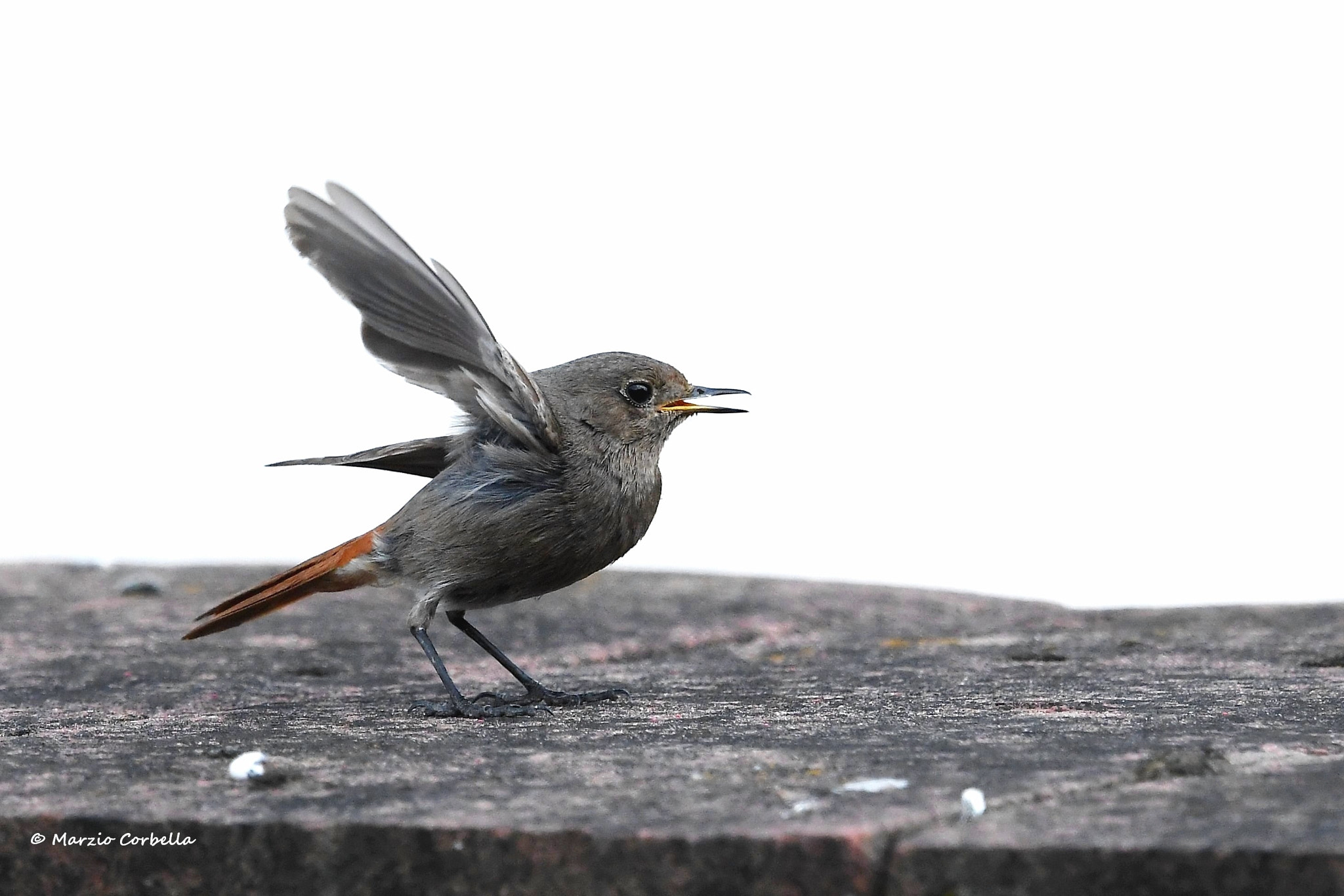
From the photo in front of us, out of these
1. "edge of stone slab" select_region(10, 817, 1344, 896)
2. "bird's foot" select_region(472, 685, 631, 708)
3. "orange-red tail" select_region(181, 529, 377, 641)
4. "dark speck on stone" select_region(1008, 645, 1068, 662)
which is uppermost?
"orange-red tail" select_region(181, 529, 377, 641)

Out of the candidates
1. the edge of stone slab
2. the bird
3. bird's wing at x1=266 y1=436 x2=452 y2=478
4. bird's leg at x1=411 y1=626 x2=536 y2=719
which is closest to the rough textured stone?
the edge of stone slab

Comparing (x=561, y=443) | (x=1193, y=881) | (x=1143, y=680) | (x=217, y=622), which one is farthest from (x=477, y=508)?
(x=1193, y=881)

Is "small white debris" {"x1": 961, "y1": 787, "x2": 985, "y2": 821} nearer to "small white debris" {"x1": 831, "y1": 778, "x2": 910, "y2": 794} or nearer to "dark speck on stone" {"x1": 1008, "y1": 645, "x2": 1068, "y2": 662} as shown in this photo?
"small white debris" {"x1": 831, "y1": 778, "x2": 910, "y2": 794}

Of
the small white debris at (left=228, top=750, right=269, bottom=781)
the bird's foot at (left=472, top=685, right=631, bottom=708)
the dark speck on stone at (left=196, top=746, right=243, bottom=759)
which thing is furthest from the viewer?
the bird's foot at (left=472, top=685, right=631, bottom=708)

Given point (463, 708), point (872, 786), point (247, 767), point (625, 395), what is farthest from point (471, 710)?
point (872, 786)

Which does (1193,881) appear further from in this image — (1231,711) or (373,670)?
(373,670)

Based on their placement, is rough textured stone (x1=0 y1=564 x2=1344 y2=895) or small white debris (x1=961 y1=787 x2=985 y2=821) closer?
rough textured stone (x1=0 y1=564 x2=1344 y2=895)

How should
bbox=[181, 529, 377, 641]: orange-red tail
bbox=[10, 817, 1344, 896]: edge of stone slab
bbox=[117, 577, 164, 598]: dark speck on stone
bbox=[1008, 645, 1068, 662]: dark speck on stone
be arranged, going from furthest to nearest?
bbox=[117, 577, 164, 598]: dark speck on stone, bbox=[1008, 645, 1068, 662]: dark speck on stone, bbox=[181, 529, 377, 641]: orange-red tail, bbox=[10, 817, 1344, 896]: edge of stone slab

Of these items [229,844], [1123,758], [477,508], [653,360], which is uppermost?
[653,360]
